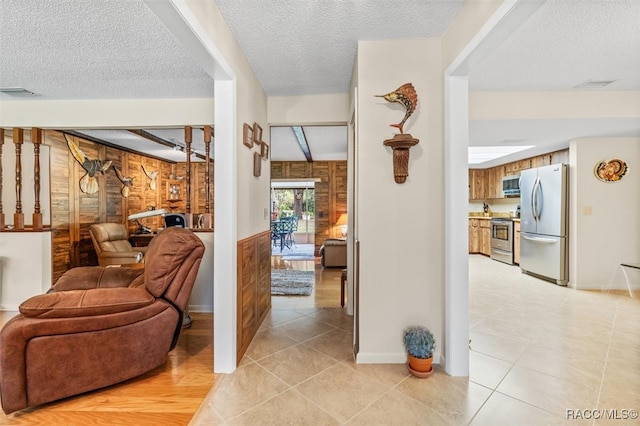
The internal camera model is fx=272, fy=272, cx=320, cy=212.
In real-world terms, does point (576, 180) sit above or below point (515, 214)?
above

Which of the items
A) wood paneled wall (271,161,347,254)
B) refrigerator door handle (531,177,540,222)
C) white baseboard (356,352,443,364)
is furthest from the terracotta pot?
wood paneled wall (271,161,347,254)

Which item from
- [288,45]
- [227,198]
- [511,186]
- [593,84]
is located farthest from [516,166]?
[227,198]

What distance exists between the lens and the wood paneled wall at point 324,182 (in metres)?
7.03

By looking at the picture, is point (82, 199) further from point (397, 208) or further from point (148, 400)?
point (397, 208)

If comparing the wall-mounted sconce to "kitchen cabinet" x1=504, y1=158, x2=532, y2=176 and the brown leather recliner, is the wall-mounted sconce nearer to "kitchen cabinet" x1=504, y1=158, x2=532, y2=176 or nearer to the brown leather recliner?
the brown leather recliner

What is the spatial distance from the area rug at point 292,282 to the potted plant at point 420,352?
218cm

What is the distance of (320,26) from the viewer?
1.99 meters

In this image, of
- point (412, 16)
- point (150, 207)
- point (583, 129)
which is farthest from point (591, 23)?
point (150, 207)

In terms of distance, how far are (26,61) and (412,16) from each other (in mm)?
3270

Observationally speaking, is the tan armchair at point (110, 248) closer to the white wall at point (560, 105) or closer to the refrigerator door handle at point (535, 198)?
the white wall at point (560, 105)

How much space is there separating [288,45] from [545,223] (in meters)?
4.88

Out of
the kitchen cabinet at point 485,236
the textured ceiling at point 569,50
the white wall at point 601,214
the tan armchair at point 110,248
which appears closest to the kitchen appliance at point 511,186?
the kitchen cabinet at point 485,236

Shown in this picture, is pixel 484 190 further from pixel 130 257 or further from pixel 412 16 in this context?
pixel 130 257

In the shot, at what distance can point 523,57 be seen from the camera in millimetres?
2379
